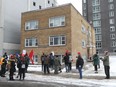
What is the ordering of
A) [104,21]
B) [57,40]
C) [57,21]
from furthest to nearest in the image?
[104,21] < [57,21] < [57,40]

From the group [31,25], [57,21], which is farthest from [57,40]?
[31,25]

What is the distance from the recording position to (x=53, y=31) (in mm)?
31172

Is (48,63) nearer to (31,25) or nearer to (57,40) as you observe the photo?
(57,40)

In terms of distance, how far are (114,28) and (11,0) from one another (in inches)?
1897

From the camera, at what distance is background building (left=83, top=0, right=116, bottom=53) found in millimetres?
77188

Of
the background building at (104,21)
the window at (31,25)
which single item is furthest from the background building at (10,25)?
the background building at (104,21)

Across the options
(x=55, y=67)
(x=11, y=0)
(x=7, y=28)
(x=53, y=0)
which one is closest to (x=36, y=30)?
(x=7, y=28)

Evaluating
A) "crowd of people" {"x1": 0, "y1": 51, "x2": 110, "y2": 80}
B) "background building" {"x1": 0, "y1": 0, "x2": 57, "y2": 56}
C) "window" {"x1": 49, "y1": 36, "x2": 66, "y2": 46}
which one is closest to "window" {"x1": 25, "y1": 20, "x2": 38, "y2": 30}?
"window" {"x1": 49, "y1": 36, "x2": 66, "y2": 46}

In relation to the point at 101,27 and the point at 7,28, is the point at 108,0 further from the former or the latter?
the point at 7,28

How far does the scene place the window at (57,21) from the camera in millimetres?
30464

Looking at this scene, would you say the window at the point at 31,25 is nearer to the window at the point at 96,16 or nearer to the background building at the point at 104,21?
the background building at the point at 104,21

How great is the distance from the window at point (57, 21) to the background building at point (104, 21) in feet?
157

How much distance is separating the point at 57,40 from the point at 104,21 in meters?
52.9

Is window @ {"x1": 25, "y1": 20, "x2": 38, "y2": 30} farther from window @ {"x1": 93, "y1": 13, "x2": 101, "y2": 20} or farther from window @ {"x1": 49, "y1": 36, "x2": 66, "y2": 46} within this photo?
window @ {"x1": 93, "y1": 13, "x2": 101, "y2": 20}
